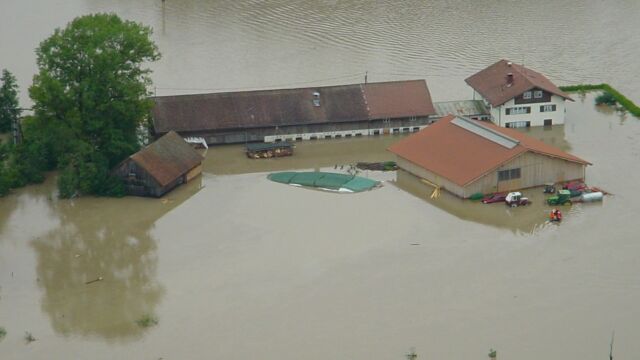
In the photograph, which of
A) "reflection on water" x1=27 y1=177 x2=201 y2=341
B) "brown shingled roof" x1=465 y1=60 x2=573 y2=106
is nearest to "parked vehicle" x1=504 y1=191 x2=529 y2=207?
"brown shingled roof" x1=465 y1=60 x2=573 y2=106

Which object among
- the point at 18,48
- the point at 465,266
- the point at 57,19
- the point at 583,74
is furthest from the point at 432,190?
the point at 57,19

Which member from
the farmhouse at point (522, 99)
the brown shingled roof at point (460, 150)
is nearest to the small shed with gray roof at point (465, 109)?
the farmhouse at point (522, 99)

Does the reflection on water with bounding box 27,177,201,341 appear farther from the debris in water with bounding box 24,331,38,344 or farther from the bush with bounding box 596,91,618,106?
the bush with bounding box 596,91,618,106

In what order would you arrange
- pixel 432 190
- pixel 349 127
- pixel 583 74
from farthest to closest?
1. pixel 583 74
2. pixel 349 127
3. pixel 432 190

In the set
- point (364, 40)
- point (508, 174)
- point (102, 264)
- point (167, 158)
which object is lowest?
point (102, 264)

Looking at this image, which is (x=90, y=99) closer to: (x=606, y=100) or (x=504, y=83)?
(x=504, y=83)

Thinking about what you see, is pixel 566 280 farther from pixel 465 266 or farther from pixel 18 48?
pixel 18 48

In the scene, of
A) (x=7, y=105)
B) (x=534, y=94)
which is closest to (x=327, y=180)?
(x=534, y=94)

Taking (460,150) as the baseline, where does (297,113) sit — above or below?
above
